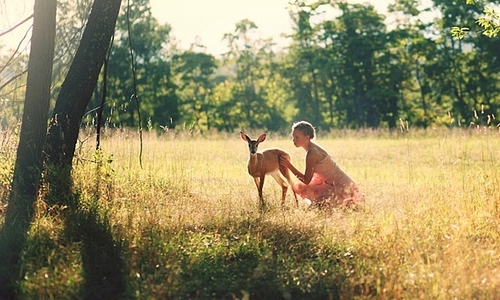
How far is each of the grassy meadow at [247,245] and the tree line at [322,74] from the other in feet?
99.0

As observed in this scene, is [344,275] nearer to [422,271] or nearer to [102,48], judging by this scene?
[422,271]

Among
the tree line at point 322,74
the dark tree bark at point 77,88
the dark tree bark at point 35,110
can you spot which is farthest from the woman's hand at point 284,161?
the tree line at point 322,74

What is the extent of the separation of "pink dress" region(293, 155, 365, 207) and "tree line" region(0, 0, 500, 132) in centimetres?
2917

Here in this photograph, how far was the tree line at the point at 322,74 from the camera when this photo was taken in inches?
1631

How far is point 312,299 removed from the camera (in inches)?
231

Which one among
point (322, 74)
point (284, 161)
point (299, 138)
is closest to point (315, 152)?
point (299, 138)

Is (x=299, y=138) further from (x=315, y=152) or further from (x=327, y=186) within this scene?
(x=327, y=186)

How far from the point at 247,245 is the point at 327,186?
3080 mm

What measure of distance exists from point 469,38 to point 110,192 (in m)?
36.0

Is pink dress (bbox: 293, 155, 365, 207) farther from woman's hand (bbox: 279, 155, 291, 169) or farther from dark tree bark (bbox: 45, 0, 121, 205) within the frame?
dark tree bark (bbox: 45, 0, 121, 205)

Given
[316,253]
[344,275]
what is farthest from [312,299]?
[316,253]

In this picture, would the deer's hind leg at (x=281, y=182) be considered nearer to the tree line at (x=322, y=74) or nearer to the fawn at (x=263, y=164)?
the fawn at (x=263, y=164)

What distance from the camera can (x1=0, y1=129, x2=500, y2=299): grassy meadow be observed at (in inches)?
233

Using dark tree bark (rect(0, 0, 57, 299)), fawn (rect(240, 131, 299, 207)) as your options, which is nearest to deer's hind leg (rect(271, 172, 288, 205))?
fawn (rect(240, 131, 299, 207))
